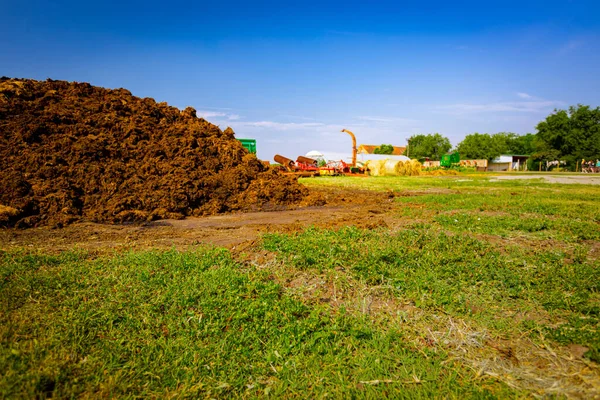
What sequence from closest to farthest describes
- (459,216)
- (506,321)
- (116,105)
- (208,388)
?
(208,388) → (506,321) → (459,216) → (116,105)

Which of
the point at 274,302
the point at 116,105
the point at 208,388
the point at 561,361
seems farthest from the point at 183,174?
the point at 561,361

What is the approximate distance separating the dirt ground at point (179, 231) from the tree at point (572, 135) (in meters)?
74.7

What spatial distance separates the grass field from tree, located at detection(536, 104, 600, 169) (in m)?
76.6

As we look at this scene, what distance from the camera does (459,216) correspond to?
7875 mm

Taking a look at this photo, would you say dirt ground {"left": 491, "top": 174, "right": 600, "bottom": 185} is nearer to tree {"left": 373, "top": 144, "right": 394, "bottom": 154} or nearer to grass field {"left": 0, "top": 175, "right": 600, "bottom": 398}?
grass field {"left": 0, "top": 175, "right": 600, "bottom": 398}

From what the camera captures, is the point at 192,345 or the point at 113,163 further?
the point at 113,163

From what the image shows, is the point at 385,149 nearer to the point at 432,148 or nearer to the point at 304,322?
the point at 432,148

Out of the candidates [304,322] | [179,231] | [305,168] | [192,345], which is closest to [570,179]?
[305,168]

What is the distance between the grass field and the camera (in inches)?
98.7

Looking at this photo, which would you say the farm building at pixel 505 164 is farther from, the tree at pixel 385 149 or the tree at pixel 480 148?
the tree at pixel 385 149

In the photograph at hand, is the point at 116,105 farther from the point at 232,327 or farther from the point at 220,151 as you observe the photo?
the point at 232,327

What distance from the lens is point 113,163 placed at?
8789 millimetres

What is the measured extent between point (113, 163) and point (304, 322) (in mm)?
7616

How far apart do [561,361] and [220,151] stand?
957cm
